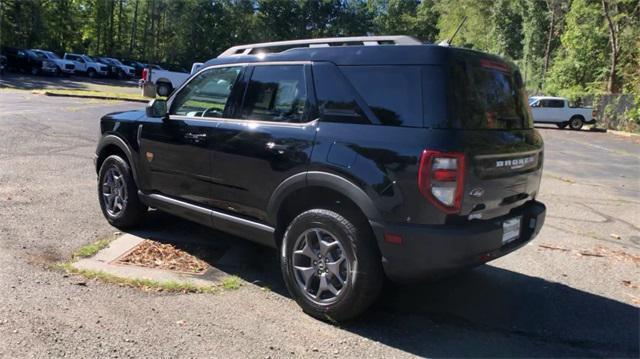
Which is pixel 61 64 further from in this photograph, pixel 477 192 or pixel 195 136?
pixel 477 192

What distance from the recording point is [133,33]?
63.9 m

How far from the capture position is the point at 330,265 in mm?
3963

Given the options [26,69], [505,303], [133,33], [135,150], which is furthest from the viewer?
[133,33]

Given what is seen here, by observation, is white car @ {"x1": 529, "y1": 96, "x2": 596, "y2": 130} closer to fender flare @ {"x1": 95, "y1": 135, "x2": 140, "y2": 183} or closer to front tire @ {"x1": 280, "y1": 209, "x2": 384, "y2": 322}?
fender flare @ {"x1": 95, "y1": 135, "x2": 140, "y2": 183}

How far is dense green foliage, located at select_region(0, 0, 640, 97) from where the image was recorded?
115 feet

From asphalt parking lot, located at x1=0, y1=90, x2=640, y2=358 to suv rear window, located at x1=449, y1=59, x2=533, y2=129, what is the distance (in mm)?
1488

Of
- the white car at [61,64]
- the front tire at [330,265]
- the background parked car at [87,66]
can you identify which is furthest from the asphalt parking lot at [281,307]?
the background parked car at [87,66]

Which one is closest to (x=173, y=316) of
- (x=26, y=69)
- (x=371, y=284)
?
(x=371, y=284)

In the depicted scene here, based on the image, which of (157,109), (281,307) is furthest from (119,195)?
(281,307)

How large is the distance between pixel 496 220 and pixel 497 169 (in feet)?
1.18

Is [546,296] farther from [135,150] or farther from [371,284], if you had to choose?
[135,150]

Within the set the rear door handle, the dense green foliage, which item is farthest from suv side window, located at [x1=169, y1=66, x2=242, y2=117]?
the dense green foliage

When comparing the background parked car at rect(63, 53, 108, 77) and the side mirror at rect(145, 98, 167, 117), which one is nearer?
the side mirror at rect(145, 98, 167, 117)

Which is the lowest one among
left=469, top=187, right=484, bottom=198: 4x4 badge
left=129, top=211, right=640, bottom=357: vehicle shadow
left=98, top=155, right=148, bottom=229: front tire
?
Answer: left=129, top=211, right=640, bottom=357: vehicle shadow
